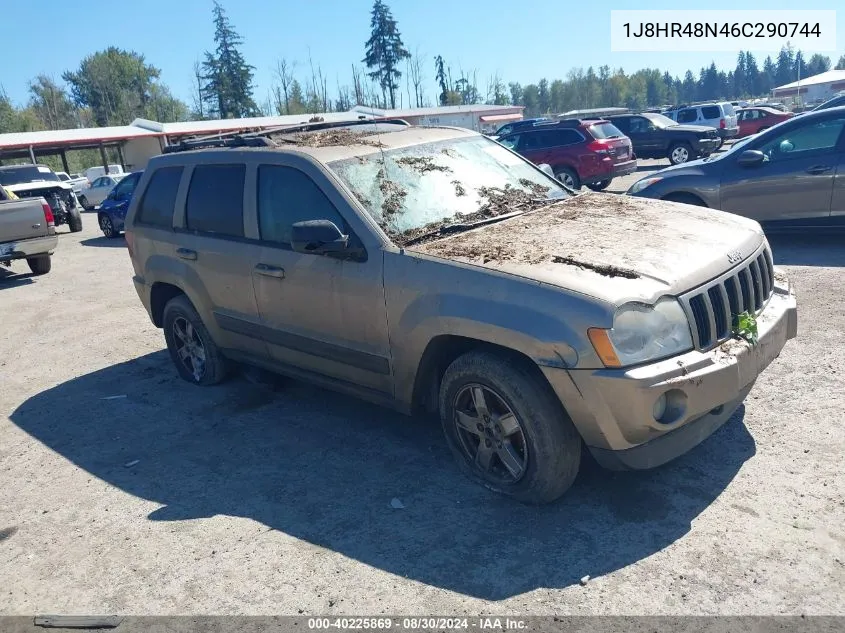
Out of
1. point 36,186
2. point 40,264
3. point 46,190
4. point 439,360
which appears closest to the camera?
point 439,360

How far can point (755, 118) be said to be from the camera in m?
30.1

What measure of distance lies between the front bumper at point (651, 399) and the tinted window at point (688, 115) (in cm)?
2788

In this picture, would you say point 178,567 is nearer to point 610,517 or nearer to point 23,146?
point 610,517

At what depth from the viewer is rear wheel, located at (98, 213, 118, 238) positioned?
57.8 feet

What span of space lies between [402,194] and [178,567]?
8.17ft

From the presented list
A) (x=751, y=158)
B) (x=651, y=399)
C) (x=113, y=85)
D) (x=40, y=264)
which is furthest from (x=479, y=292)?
(x=113, y=85)

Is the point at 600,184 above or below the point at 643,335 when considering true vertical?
below

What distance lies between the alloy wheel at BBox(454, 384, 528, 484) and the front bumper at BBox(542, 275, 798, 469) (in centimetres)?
40

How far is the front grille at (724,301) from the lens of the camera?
3.49m

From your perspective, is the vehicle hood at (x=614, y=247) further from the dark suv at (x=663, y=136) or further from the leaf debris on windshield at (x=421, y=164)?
the dark suv at (x=663, y=136)

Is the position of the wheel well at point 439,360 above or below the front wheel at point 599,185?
above

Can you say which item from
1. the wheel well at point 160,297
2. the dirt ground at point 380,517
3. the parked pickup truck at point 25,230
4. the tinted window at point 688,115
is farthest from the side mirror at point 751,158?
the tinted window at point 688,115

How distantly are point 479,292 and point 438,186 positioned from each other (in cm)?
133

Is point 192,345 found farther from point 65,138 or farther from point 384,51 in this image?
point 384,51
